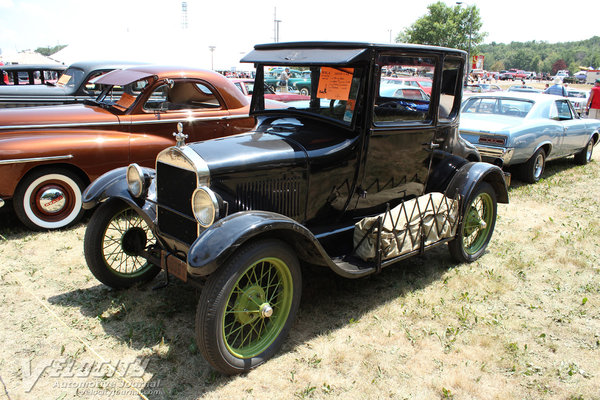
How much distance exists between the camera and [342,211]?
12.0 ft

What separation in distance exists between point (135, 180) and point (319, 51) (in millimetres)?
1675

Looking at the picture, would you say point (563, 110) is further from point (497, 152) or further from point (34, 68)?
point (34, 68)

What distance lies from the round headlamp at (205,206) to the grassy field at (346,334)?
35.9 inches

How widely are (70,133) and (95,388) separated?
11.2 feet

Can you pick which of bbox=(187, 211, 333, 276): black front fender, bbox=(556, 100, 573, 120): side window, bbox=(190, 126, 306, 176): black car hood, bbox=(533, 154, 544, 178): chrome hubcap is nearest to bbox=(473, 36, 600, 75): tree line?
bbox=(556, 100, 573, 120): side window

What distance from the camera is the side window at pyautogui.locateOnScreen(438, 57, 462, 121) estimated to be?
4023mm

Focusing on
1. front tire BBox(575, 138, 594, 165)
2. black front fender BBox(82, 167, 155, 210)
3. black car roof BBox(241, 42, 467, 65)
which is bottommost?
front tire BBox(575, 138, 594, 165)

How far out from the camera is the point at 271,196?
10.4 ft

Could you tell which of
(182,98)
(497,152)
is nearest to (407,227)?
(182,98)

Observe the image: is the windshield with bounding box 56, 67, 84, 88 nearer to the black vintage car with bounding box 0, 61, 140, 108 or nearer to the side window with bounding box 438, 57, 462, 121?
the black vintage car with bounding box 0, 61, 140, 108

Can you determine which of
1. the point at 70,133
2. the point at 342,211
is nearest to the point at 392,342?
the point at 342,211

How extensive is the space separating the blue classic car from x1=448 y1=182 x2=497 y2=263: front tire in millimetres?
2563

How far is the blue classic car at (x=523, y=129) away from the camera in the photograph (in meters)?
7.15

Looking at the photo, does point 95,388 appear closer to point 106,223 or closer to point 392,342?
point 106,223
